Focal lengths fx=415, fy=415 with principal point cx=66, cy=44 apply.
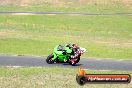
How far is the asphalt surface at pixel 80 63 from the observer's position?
2116cm

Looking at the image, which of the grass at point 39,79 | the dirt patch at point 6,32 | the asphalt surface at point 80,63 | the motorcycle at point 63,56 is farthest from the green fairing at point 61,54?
the dirt patch at point 6,32

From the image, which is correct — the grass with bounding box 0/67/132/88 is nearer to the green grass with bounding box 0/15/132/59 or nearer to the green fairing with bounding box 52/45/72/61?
the green fairing with bounding box 52/45/72/61

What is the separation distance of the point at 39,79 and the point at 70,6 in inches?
1968

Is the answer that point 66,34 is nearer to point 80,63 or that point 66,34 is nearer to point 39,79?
point 80,63

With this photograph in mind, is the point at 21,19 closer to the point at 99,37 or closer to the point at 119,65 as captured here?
the point at 99,37

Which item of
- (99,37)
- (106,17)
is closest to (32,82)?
(99,37)

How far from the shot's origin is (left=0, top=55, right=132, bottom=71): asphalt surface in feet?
69.4

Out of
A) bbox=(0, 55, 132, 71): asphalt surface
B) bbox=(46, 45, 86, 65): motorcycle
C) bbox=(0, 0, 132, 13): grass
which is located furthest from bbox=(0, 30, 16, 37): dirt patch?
bbox=(0, 0, 132, 13): grass

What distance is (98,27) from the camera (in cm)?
4894

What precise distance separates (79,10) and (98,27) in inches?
546

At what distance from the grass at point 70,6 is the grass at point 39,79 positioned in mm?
44489

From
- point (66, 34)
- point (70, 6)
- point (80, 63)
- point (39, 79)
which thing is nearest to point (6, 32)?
point (66, 34)

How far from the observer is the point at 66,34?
42719 millimetres

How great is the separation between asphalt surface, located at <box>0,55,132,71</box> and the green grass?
11.8 ft
